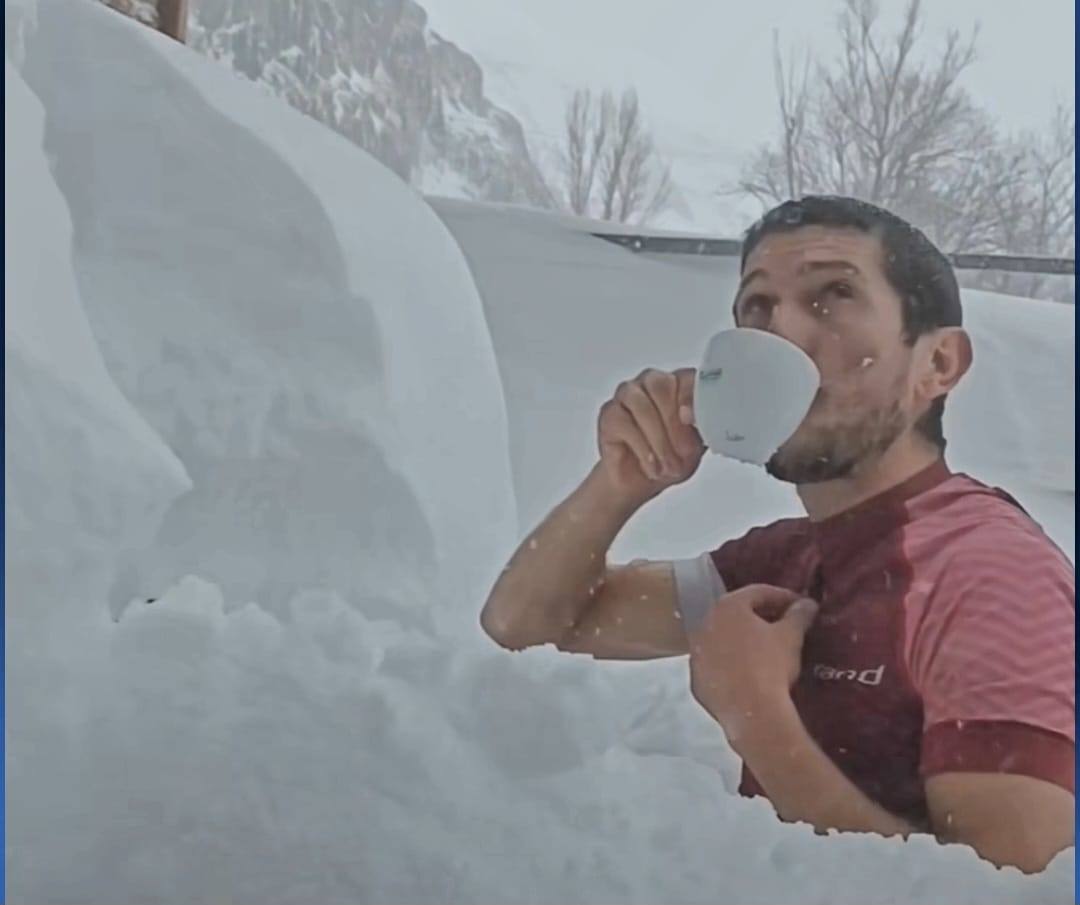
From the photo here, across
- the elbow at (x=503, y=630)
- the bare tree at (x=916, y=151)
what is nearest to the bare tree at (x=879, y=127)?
the bare tree at (x=916, y=151)

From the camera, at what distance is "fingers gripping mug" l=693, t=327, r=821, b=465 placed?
792 mm

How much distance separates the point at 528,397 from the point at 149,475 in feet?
0.92

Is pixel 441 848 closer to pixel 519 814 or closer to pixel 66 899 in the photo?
pixel 519 814

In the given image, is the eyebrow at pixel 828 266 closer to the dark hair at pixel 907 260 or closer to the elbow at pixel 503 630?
the dark hair at pixel 907 260

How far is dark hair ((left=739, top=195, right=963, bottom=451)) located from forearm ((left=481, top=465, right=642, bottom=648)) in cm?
21

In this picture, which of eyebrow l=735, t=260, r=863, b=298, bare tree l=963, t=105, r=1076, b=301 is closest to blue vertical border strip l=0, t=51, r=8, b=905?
eyebrow l=735, t=260, r=863, b=298

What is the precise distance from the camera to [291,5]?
967 mm

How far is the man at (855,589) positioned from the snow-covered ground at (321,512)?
0.02 meters

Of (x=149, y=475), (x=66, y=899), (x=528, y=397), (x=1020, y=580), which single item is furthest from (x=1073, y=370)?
(x=66, y=899)

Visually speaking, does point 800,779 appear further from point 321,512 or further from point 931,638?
point 321,512

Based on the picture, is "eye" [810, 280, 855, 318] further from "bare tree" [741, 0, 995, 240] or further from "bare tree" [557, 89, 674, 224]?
"bare tree" [557, 89, 674, 224]

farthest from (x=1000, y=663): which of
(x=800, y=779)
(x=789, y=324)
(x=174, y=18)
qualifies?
(x=174, y=18)

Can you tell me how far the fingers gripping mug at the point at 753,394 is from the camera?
31.2 inches

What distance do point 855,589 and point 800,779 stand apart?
128 mm
